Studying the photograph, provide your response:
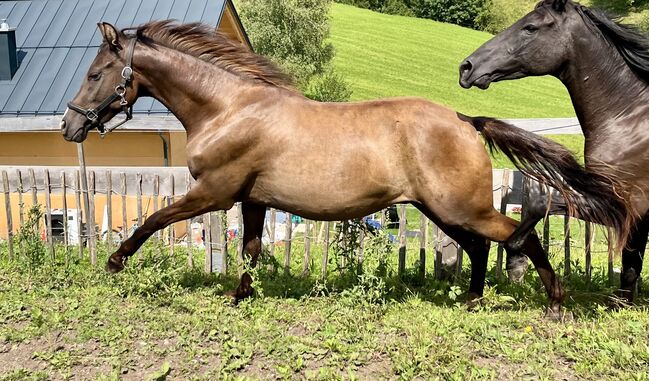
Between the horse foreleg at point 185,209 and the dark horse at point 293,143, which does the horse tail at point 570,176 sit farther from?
the horse foreleg at point 185,209

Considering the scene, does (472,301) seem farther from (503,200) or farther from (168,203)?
(168,203)

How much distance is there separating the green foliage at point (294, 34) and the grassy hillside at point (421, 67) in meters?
9.80

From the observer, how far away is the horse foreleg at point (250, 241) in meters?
5.52

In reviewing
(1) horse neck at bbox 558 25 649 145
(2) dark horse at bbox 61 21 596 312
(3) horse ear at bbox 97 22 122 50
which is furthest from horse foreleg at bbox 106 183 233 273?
(1) horse neck at bbox 558 25 649 145

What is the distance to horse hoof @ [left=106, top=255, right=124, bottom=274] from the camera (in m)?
5.36

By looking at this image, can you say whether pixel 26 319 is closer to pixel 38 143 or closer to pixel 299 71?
pixel 38 143

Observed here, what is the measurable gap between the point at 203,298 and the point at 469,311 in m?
2.43

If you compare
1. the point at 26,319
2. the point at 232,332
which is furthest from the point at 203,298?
the point at 26,319

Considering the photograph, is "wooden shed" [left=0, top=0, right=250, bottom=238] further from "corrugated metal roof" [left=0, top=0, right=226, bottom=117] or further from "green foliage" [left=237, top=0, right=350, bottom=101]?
"green foliage" [left=237, top=0, right=350, bottom=101]

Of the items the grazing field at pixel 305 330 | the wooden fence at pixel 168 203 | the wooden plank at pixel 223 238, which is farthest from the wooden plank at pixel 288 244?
the wooden plank at pixel 223 238

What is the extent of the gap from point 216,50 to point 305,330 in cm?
261

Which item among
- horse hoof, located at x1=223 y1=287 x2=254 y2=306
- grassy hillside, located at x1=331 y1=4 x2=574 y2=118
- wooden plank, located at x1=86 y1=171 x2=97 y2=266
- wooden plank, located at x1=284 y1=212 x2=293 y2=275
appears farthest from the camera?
grassy hillside, located at x1=331 y1=4 x2=574 y2=118

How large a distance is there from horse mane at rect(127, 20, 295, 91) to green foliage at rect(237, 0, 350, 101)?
752 inches

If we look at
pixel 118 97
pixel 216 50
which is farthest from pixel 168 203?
pixel 216 50
